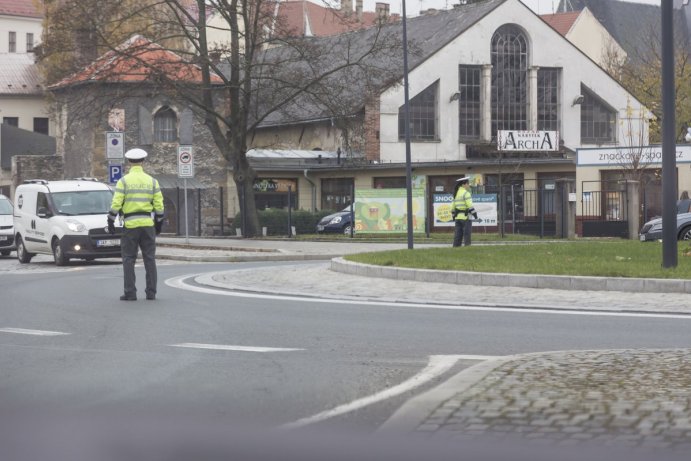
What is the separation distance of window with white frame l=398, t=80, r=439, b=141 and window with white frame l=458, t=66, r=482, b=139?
4.38 ft

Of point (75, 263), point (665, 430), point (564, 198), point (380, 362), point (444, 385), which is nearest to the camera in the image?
point (665, 430)

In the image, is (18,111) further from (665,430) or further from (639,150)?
(665,430)

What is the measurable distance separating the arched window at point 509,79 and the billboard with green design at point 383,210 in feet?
71.8

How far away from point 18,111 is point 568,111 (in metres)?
40.7

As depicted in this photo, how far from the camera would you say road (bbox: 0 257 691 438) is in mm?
7926

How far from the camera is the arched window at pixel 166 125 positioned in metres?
58.8

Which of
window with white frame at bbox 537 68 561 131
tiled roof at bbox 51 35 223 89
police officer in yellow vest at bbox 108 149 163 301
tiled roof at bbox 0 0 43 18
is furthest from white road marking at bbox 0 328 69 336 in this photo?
tiled roof at bbox 0 0 43 18

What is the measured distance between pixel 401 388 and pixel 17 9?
113252mm

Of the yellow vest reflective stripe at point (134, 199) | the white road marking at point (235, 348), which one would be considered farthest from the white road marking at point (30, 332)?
the yellow vest reflective stripe at point (134, 199)

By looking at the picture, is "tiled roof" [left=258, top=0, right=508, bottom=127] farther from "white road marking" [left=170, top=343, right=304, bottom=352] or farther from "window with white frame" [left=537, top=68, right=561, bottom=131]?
"white road marking" [left=170, top=343, right=304, bottom=352]

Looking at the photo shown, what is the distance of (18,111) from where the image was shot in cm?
8894

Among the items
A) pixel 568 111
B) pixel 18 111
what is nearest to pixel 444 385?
pixel 568 111

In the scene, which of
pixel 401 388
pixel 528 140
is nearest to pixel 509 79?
pixel 528 140

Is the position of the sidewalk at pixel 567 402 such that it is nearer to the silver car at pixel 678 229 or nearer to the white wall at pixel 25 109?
the silver car at pixel 678 229
